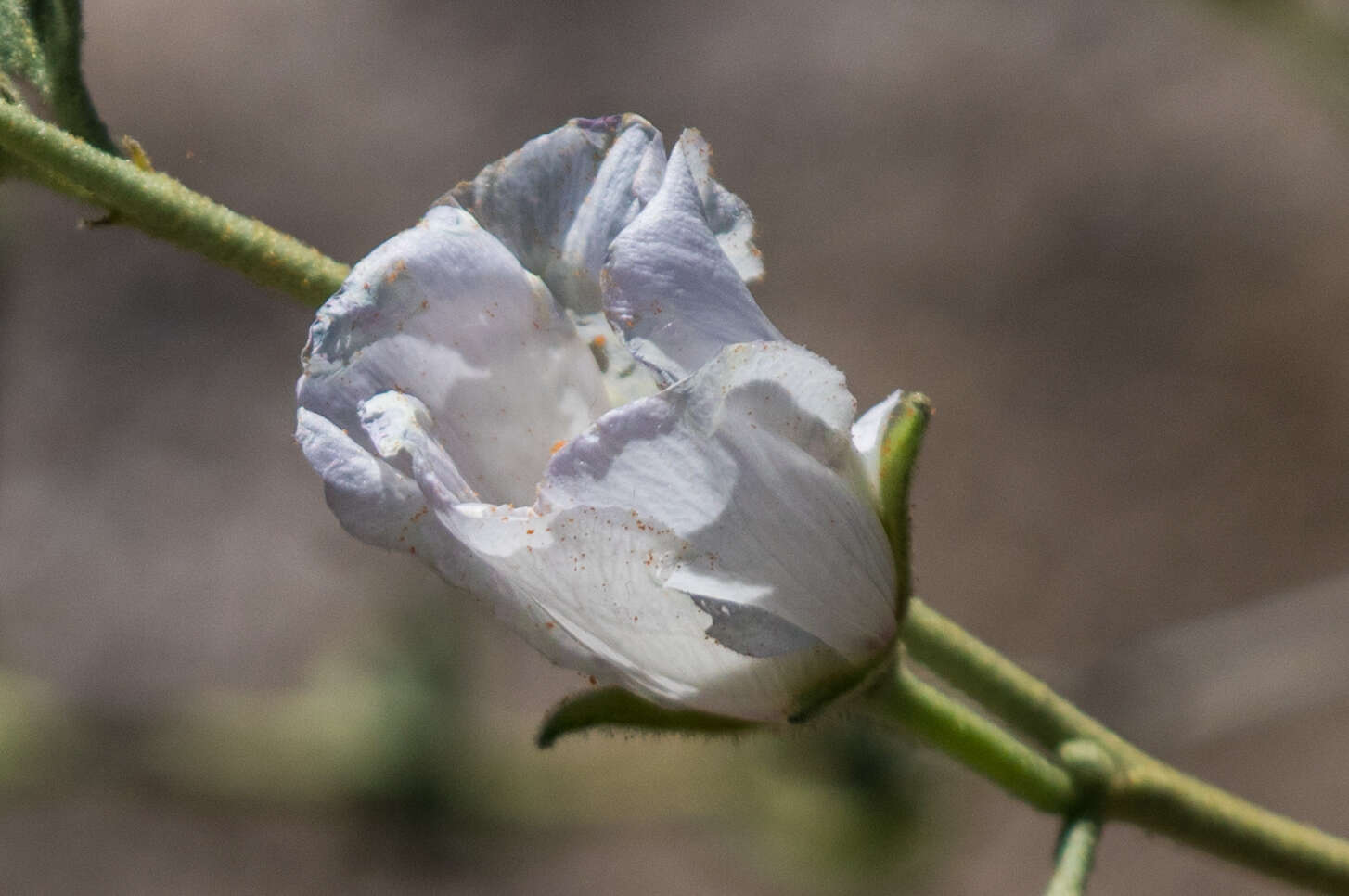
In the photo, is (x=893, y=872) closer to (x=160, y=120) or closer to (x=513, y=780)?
(x=513, y=780)

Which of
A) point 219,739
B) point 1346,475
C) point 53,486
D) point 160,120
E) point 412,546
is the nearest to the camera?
point 412,546

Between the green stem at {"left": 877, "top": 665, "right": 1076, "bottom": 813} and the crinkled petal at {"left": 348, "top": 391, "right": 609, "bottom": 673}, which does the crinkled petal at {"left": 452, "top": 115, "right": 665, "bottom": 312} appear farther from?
the green stem at {"left": 877, "top": 665, "right": 1076, "bottom": 813}

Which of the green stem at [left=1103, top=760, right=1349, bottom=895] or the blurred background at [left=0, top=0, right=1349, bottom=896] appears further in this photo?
the blurred background at [left=0, top=0, right=1349, bottom=896]

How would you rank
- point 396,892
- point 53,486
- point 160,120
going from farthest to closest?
point 160,120 < point 53,486 < point 396,892

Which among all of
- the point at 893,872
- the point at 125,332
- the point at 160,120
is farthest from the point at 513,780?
the point at 160,120

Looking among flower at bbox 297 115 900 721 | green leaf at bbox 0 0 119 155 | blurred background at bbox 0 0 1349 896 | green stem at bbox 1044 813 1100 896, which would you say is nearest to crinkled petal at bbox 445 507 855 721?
flower at bbox 297 115 900 721

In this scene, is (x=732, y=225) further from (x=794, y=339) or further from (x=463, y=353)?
(x=794, y=339)

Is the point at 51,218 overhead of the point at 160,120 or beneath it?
beneath

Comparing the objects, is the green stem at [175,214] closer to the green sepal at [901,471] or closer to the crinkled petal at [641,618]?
the crinkled petal at [641,618]
